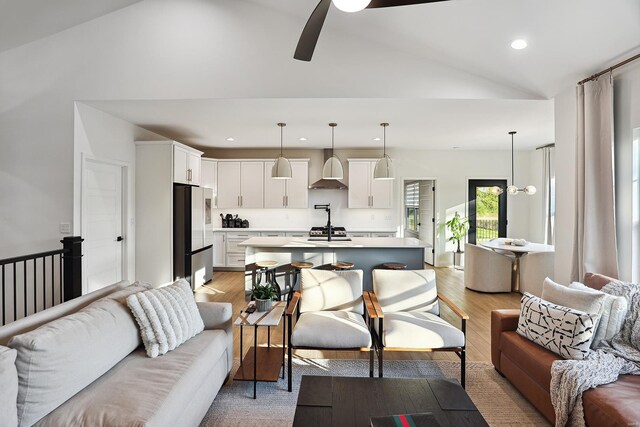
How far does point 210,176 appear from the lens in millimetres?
6883

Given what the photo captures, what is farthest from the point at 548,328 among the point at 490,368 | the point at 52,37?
the point at 52,37

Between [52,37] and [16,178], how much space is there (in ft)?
5.49

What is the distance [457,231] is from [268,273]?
4365 mm

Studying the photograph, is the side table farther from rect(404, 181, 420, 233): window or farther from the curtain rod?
rect(404, 181, 420, 233): window

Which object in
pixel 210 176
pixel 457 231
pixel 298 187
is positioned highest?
pixel 210 176

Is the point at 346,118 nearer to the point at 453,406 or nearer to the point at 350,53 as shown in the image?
the point at 350,53

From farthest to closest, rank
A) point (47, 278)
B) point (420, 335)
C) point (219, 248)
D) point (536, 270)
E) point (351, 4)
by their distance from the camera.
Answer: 1. point (219, 248)
2. point (536, 270)
3. point (47, 278)
4. point (420, 335)
5. point (351, 4)

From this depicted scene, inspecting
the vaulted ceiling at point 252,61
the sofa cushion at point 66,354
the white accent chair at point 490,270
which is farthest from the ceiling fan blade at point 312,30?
the white accent chair at point 490,270

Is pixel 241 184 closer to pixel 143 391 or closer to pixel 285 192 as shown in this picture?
pixel 285 192

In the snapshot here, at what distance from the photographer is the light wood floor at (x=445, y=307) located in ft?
10.5

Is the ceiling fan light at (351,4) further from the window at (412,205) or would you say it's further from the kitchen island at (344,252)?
the window at (412,205)

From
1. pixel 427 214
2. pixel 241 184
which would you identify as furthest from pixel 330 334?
pixel 427 214

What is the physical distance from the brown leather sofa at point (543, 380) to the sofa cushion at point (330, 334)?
1.08 meters

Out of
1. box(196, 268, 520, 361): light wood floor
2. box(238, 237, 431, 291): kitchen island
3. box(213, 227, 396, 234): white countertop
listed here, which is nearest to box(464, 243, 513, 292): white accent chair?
box(196, 268, 520, 361): light wood floor
